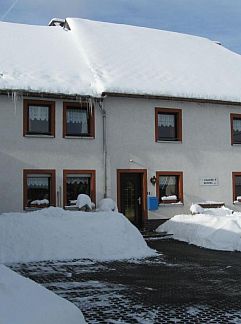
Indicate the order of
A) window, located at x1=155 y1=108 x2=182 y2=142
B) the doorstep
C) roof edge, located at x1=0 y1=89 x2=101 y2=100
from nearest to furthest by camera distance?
roof edge, located at x1=0 y1=89 x2=101 y2=100, the doorstep, window, located at x1=155 y1=108 x2=182 y2=142

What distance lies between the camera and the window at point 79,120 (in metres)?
17.0

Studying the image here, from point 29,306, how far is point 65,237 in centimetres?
820

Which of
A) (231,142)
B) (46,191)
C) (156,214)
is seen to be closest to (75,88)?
(46,191)

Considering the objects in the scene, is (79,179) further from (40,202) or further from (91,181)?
(40,202)

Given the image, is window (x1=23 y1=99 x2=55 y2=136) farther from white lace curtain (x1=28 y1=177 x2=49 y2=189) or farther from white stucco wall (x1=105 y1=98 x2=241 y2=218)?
white stucco wall (x1=105 y1=98 x2=241 y2=218)

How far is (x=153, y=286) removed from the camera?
8703mm

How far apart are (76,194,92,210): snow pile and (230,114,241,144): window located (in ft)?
22.7

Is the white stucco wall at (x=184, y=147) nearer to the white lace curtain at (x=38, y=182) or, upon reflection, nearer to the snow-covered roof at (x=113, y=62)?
the snow-covered roof at (x=113, y=62)

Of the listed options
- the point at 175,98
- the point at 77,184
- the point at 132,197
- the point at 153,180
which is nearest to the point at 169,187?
the point at 153,180

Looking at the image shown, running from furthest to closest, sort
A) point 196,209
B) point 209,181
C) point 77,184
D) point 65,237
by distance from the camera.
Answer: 1. point 209,181
2. point 196,209
3. point 77,184
4. point 65,237

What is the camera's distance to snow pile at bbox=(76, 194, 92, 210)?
52.5 feet

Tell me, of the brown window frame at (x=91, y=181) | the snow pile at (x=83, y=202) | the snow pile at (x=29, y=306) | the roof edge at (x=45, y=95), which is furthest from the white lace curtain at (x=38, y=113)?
the snow pile at (x=29, y=306)

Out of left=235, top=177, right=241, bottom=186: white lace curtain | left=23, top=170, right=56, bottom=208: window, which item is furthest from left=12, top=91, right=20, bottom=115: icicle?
left=235, top=177, right=241, bottom=186: white lace curtain

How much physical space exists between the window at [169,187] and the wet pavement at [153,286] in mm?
5072
